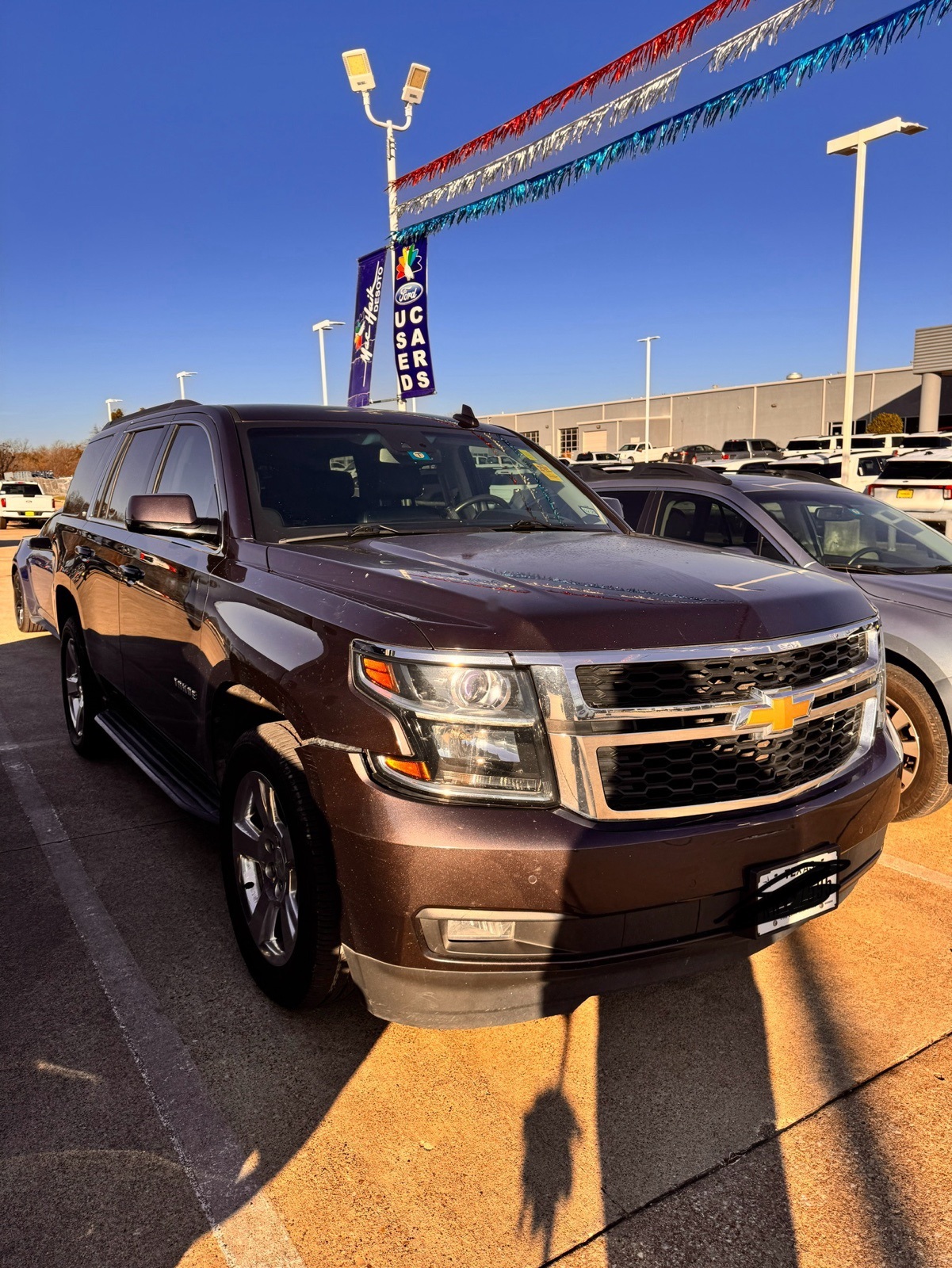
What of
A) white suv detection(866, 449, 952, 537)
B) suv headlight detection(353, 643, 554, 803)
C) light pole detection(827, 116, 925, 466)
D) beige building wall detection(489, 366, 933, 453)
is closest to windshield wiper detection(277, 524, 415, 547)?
suv headlight detection(353, 643, 554, 803)

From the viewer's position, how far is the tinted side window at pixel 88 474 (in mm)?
5676

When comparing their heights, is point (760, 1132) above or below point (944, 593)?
below

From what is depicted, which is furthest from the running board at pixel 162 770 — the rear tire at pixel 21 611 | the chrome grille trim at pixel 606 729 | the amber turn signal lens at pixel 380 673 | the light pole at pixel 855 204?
the light pole at pixel 855 204

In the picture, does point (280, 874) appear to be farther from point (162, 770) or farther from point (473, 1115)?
point (162, 770)

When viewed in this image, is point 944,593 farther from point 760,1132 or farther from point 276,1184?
point 276,1184

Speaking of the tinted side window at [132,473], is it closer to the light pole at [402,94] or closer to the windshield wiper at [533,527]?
the windshield wiper at [533,527]

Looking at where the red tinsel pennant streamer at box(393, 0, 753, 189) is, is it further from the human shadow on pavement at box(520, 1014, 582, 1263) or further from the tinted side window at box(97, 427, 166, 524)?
the human shadow on pavement at box(520, 1014, 582, 1263)

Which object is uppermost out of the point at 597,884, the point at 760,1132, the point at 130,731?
the point at 597,884

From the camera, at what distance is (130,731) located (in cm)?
481

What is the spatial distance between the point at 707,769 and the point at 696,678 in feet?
0.79

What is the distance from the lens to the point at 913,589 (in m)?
4.87

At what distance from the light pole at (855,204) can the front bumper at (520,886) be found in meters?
16.5

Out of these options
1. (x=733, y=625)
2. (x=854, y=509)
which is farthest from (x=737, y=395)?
(x=733, y=625)

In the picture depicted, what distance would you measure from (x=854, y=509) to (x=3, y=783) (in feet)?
17.6
